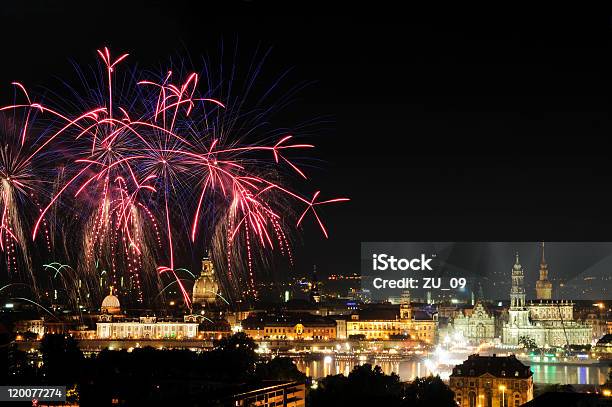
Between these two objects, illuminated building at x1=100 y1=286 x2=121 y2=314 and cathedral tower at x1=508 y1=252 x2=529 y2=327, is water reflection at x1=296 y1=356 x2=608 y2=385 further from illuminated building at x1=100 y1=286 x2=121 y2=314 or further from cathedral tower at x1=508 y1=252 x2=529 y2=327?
illuminated building at x1=100 y1=286 x2=121 y2=314

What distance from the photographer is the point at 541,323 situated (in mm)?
49500

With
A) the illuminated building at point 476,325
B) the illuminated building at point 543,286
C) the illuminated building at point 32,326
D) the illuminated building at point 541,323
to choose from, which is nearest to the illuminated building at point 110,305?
the illuminated building at point 32,326

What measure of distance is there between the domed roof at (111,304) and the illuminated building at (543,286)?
872 inches

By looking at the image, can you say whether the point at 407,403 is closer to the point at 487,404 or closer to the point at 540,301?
the point at 487,404

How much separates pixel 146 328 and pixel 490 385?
1134 inches

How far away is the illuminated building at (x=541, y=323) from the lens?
160 feet

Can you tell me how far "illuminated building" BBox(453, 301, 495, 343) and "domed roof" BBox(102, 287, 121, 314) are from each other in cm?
1736

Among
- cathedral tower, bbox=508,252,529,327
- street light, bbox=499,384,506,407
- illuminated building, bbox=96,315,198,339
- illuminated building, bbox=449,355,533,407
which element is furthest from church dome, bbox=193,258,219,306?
street light, bbox=499,384,506,407

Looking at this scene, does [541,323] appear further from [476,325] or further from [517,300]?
[476,325]

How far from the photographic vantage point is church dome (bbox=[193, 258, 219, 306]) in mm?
58013

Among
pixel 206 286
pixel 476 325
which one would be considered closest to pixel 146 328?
pixel 206 286

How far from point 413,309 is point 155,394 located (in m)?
32.8

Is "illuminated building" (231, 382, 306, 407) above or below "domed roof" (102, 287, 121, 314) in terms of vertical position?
below

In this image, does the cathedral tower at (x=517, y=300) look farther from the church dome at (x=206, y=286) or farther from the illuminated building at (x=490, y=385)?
the illuminated building at (x=490, y=385)
